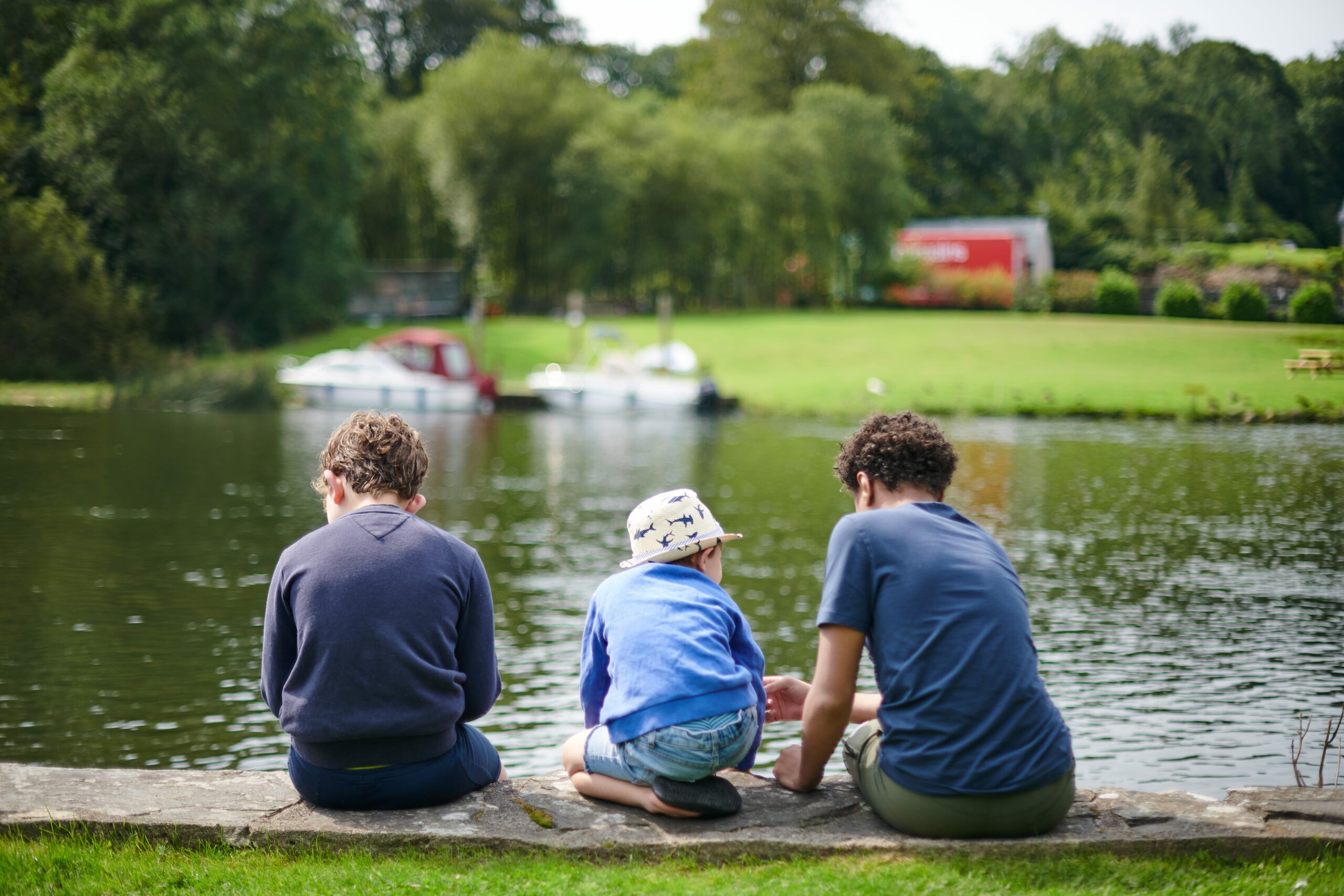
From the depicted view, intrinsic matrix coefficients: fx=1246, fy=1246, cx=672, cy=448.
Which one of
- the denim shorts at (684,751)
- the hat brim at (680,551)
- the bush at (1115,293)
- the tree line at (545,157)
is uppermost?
the tree line at (545,157)

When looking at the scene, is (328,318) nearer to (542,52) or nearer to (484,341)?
(484,341)

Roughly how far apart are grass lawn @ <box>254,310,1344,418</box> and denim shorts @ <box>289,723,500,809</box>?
13.4m

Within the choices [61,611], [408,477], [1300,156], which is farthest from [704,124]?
[408,477]

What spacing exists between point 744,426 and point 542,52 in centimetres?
2967

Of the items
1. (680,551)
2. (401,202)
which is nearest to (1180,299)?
(680,551)

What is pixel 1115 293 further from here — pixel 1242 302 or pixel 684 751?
pixel 684 751

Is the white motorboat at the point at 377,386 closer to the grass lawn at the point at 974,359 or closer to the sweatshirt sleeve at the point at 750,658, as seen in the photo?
the grass lawn at the point at 974,359

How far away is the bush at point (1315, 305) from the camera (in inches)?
566

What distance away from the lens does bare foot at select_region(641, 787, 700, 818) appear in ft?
12.0

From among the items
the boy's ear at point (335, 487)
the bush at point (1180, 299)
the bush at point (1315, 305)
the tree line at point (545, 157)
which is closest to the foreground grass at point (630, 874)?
the boy's ear at point (335, 487)

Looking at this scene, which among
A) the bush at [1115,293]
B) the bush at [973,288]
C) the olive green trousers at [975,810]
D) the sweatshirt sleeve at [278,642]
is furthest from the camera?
the bush at [973,288]

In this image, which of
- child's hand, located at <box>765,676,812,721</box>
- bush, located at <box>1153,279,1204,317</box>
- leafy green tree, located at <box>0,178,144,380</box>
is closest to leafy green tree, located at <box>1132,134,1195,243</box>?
bush, located at <box>1153,279,1204,317</box>

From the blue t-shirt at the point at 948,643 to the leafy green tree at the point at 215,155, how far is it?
37.0 meters

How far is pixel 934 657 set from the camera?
336 centimetres
